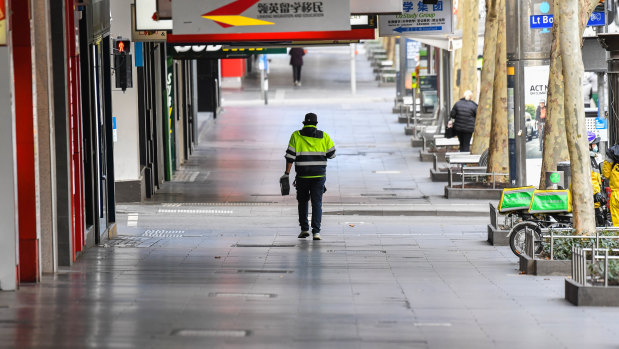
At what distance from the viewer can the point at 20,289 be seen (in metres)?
12.7

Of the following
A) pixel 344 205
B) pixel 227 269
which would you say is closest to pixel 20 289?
pixel 227 269

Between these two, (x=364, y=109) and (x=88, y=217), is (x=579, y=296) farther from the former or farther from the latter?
(x=364, y=109)

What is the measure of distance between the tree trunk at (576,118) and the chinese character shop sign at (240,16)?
2.75 meters

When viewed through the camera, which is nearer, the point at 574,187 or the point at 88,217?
the point at 574,187

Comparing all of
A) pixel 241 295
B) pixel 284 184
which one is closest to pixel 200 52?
pixel 284 184

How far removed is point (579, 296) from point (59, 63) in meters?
6.28

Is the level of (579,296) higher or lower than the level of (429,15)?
lower

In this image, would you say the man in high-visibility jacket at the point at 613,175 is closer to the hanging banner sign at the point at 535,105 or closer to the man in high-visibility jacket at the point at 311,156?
the man in high-visibility jacket at the point at 311,156

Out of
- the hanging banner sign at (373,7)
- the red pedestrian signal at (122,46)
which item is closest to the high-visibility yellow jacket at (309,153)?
the hanging banner sign at (373,7)

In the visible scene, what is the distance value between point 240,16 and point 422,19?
29.6 feet

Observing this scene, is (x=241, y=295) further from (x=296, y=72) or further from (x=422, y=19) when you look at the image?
(x=296, y=72)

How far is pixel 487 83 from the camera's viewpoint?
90.8 ft

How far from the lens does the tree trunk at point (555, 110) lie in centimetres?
1798

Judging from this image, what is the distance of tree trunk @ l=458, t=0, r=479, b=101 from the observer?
32.4 m
